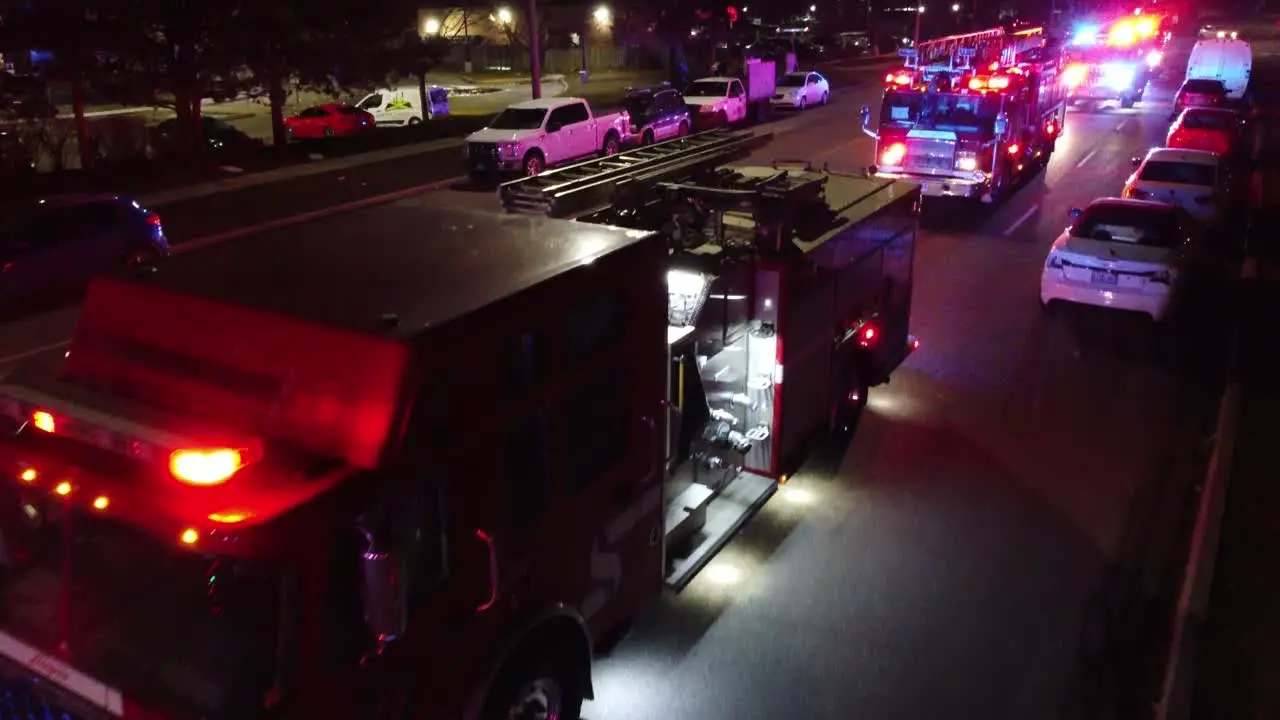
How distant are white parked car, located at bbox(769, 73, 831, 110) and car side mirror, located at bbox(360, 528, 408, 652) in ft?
121

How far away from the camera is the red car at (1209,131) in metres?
22.8

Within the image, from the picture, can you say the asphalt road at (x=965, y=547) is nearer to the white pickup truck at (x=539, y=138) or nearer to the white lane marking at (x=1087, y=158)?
the white pickup truck at (x=539, y=138)

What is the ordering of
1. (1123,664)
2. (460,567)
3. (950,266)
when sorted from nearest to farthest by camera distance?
(460,567) → (1123,664) → (950,266)

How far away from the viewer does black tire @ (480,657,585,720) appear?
4.55 metres

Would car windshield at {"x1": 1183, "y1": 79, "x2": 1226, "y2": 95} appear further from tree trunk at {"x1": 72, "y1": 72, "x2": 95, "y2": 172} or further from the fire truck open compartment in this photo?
tree trunk at {"x1": 72, "y1": 72, "x2": 95, "y2": 172}

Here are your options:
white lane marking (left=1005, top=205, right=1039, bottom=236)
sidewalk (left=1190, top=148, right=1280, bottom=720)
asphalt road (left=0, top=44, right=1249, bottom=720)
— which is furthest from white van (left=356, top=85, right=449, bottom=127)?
sidewalk (left=1190, top=148, right=1280, bottom=720)

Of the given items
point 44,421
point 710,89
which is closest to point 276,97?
point 710,89

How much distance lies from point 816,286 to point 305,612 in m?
5.12

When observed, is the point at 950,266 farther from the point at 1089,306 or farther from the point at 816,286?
the point at 816,286

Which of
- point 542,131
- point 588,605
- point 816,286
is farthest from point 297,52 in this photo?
point 588,605

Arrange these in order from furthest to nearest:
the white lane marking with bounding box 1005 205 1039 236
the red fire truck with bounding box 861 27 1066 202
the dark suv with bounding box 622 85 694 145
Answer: the dark suv with bounding box 622 85 694 145 → the red fire truck with bounding box 861 27 1066 202 → the white lane marking with bounding box 1005 205 1039 236

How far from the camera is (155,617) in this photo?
354cm

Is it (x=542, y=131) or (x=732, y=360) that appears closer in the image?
(x=732, y=360)

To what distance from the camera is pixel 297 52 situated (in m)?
26.3
